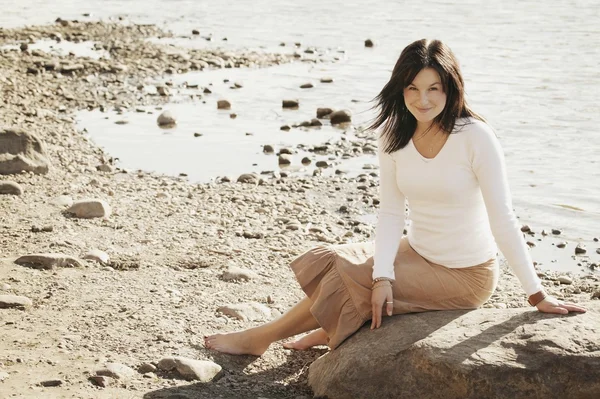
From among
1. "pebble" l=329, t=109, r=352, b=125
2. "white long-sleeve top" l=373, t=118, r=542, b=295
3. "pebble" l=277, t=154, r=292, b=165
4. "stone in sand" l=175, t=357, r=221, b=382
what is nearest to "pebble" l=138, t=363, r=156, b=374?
"stone in sand" l=175, t=357, r=221, b=382

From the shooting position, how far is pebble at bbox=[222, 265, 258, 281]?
6498 millimetres

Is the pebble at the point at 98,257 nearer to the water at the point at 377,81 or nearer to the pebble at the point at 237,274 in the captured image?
the pebble at the point at 237,274

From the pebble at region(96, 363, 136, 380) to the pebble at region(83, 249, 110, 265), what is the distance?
1.75 m

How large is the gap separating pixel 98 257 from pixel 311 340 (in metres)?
1.89

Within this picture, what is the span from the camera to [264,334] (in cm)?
522

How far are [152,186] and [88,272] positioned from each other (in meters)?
2.92

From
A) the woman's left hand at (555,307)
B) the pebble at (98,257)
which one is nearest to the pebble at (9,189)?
the pebble at (98,257)

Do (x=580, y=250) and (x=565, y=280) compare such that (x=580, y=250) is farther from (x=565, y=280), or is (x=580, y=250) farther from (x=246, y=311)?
(x=246, y=311)

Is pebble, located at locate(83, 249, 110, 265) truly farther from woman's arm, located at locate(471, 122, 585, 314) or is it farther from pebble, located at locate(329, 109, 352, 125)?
pebble, located at locate(329, 109, 352, 125)

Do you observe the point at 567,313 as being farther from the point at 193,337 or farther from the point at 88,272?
the point at 88,272

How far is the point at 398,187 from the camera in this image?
16.0ft

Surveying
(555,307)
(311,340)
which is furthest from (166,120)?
(555,307)

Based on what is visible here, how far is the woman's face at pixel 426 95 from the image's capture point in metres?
4.57

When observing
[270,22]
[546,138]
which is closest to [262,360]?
[546,138]
